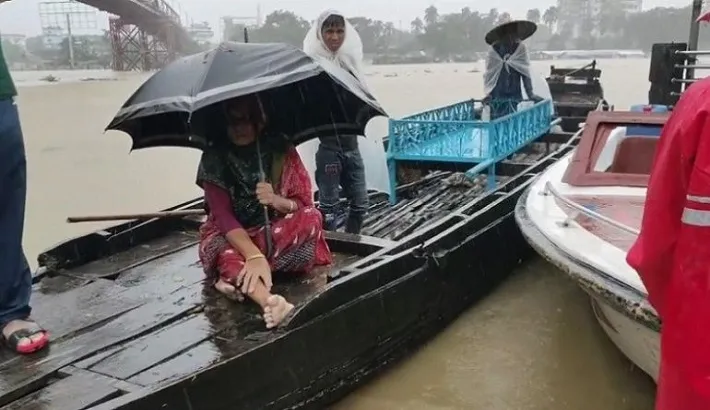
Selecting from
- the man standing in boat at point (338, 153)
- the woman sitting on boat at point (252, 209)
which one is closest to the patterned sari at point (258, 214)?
the woman sitting on boat at point (252, 209)

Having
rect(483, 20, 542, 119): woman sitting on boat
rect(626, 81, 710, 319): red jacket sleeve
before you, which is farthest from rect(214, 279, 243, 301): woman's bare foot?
rect(483, 20, 542, 119): woman sitting on boat

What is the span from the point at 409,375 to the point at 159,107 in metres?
1.95

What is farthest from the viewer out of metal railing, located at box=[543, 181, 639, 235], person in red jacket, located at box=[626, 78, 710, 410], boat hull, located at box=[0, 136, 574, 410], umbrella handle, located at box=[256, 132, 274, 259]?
umbrella handle, located at box=[256, 132, 274, 259]

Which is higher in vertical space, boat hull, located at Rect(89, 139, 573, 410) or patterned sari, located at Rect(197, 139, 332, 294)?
patterned sari, located at Rect(197, 139, 332, 294)

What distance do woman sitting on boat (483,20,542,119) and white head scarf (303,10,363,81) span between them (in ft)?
10.3

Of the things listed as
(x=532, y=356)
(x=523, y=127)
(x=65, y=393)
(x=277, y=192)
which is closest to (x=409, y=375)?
(x=532, y=356)

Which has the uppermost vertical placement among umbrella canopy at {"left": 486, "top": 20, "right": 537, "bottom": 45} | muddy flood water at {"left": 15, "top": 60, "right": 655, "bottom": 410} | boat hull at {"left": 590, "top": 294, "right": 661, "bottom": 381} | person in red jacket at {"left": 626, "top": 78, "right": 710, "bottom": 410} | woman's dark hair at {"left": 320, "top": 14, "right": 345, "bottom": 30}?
woman's dark hair at {"left": 320, "top": 14, "right": 345, "bottom": 30}

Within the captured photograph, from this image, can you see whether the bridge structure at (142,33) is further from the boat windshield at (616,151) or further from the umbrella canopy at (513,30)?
the boat windshield at (616,151)

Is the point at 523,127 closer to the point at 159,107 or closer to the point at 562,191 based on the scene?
the point at 562,191

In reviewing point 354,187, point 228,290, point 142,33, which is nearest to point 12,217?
point 228,290

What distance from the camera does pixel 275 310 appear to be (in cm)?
305

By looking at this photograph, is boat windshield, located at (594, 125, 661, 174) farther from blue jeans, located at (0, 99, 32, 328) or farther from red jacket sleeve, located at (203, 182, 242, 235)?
blue jeans, located at (0, 99, 32, 328)

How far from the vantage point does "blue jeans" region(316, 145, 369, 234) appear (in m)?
4.82

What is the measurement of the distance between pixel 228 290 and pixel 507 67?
5032 millimetres
